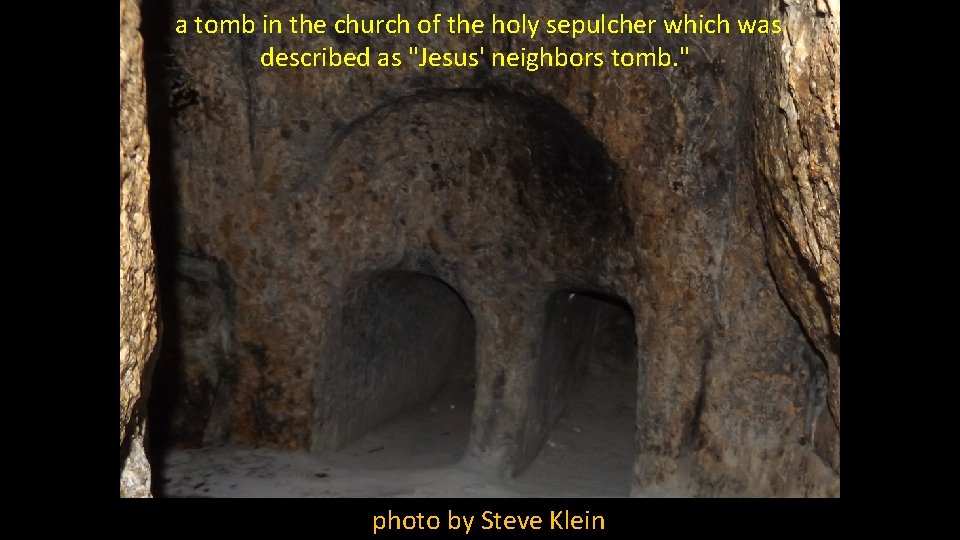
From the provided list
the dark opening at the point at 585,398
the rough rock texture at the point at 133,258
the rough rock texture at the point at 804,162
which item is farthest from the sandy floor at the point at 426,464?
the rough rock texture at the point at 133,258

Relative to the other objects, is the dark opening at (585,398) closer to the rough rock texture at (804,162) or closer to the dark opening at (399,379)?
the dark opening at (399,379)

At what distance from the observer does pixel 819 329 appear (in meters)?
4.68

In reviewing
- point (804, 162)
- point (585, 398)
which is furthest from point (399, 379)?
point (804, 162)

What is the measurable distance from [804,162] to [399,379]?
3.31 meters

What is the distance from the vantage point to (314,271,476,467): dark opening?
6.27m

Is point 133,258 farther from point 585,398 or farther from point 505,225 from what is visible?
point 585,398

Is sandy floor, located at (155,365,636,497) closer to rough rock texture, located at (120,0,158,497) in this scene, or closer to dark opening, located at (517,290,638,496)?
dark opening, located at (517,290,638,496)

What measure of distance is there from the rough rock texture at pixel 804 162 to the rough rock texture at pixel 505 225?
0.18 metres

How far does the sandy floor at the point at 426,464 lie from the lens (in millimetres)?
5844

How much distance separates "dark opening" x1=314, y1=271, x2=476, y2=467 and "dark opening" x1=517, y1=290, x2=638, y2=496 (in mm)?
510

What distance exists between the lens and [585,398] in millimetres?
7039

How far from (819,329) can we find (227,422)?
3.05 metres

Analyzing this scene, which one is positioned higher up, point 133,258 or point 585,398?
point 133,258

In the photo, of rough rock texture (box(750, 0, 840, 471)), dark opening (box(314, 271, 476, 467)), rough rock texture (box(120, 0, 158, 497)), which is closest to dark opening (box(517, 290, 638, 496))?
dark opening (box(314, 271, 476, 467))
